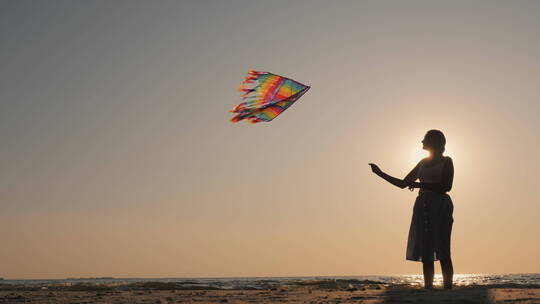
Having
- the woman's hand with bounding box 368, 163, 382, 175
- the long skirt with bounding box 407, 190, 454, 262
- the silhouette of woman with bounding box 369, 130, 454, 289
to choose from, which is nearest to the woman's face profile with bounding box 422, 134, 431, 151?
the silhouette of woman with bounding box 369, 130, 454, 289

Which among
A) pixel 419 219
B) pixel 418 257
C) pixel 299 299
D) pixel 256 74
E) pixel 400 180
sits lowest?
pixel 299 299

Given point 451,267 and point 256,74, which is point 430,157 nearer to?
point 451,267

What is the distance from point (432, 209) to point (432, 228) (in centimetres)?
32

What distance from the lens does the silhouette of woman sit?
9609 mm

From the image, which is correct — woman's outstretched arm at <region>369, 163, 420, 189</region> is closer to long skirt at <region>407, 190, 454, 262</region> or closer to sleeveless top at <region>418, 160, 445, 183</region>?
sleeveless top at <region>418, 160, 445, 183</region>

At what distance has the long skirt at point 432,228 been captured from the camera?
379 inches

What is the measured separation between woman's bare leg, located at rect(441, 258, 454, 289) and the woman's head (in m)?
1.83

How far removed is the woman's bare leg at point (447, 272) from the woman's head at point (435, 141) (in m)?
1.83

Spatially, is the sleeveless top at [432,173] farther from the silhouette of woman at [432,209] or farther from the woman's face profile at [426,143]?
the woman's face profile at [426,143]

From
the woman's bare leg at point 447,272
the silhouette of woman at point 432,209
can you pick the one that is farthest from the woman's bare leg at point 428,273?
the woman's bare leg at point 447,272

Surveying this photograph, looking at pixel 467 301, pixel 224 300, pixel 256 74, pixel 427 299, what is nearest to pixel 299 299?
pixel 224 300

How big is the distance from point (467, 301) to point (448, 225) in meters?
2.88

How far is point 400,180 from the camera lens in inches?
376

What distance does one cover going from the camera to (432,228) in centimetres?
975
